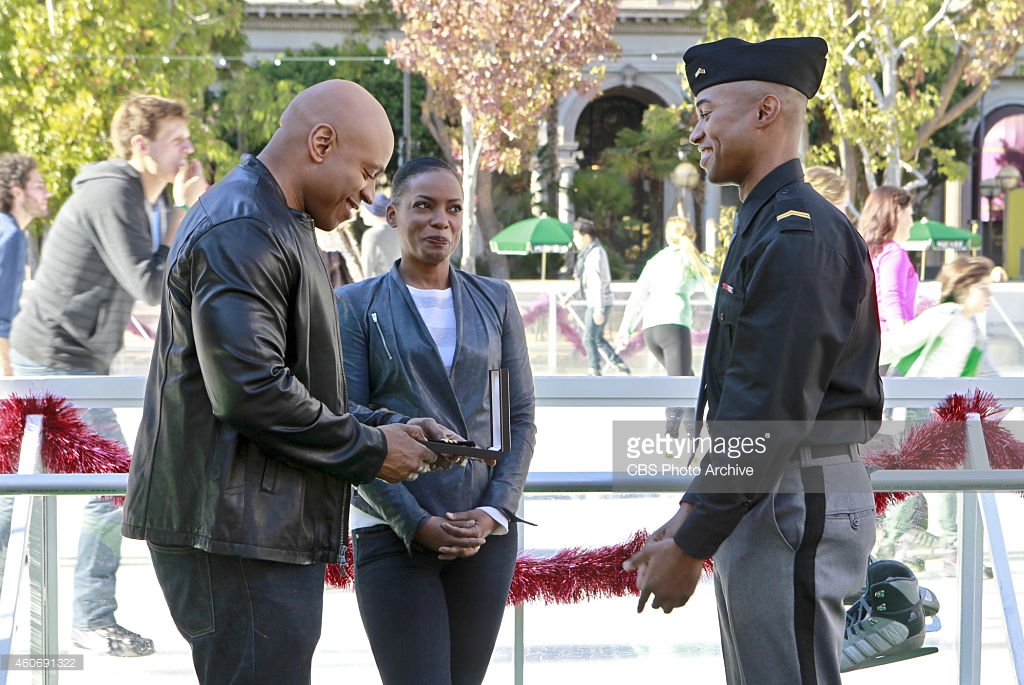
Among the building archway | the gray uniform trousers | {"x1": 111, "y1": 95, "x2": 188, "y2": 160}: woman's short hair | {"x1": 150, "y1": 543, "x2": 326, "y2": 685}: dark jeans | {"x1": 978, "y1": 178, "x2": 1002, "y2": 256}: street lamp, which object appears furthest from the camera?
{"x1": 978, "y1": 178, "x2": 1002, "y2": 256}: street lamp

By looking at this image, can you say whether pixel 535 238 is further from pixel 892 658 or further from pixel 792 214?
pixel 792 214

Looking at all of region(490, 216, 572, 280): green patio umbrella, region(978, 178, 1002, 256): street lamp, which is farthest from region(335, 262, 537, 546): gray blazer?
region(978, 178, 1002, 256): street lamp

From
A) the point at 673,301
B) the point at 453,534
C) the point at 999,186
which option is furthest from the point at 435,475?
the point at 999,186

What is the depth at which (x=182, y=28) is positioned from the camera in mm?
21234

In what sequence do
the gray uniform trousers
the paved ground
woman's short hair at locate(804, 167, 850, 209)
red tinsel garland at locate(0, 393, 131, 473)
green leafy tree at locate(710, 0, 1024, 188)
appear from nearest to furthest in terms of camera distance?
the gray uniform trousers, the paved ground, red tinsel garland at locate(0, 393, 131, 473), woman's short hair at locate(804, 167, 850, 209), green leafy tree at locate(710, 0, 1024, 188)

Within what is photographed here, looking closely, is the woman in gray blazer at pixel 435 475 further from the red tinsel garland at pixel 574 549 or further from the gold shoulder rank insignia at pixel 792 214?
the gold shoulder rank insignia at pixel 792 214

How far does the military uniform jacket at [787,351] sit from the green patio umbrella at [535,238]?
20707 millimetres

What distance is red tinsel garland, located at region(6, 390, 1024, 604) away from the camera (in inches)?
136

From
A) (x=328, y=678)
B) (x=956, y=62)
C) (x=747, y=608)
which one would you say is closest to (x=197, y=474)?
(x=747, y=608)

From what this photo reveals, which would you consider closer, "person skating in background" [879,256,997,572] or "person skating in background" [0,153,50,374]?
"person skating in background" [0,153,50,374]

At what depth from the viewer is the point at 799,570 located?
2.30 meters

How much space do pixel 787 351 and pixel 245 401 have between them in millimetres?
988

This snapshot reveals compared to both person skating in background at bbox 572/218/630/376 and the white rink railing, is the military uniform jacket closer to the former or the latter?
the white rink railing

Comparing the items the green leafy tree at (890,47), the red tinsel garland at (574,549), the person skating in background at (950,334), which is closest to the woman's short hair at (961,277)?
the person skating in background at (950,334)
